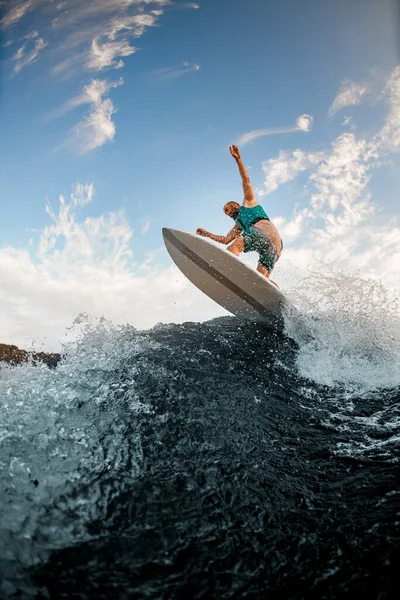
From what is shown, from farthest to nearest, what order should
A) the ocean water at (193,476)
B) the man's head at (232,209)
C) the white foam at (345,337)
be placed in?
the man's head at (232,209), the white foam at (345,337), the ocean water at (193,476)

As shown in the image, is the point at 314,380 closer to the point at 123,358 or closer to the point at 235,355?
the point at 235,355

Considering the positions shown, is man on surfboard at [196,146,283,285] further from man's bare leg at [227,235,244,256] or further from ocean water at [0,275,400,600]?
ocean water at [0,275,400,600]

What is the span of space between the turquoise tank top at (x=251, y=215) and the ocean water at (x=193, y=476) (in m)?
3.08

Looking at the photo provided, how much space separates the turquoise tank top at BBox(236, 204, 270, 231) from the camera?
22.7 ft

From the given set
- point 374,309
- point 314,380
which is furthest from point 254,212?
point 314,380

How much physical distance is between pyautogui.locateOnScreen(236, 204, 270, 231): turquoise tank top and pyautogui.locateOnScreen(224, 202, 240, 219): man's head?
0.14 metres

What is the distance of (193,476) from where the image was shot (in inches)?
99.3

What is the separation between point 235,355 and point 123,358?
62.9 inches

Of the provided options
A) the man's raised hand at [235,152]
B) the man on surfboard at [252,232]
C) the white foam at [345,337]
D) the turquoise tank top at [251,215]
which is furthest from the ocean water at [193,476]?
the man's raised hand at [235,152]

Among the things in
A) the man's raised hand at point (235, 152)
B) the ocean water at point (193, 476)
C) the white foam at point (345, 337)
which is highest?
the man's raised hand at point (235, 152)

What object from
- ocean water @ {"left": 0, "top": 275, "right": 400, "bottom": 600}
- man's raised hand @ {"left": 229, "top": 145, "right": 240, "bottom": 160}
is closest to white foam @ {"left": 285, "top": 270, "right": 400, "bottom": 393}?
ocean water @ {"left": 0, "top": 275, "right": 400, "bottom": 600}

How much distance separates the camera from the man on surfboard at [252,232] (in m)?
6.77

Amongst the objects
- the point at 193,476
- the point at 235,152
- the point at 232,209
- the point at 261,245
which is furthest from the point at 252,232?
the point at 193,476

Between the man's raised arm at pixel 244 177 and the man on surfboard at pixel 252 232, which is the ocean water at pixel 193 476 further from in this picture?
the man's raised arm at pixel 244 177
